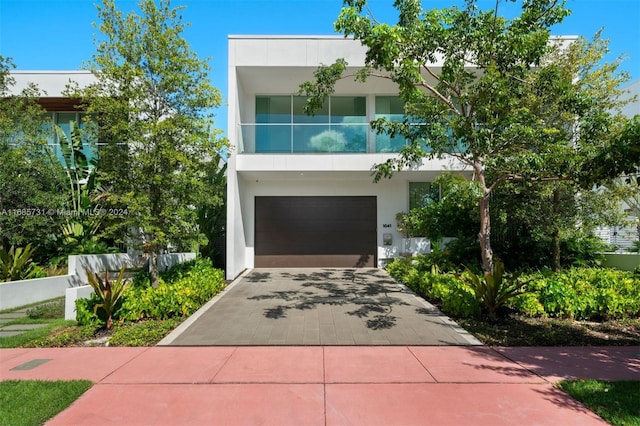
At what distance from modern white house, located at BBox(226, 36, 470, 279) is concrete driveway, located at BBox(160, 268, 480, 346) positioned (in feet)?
12.1

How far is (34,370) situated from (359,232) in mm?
11429

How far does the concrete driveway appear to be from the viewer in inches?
239

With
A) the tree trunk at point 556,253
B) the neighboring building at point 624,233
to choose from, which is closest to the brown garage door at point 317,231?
the tree trunk at point 556,253

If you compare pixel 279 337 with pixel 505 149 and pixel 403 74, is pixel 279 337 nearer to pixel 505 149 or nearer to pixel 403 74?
pixel 403 74

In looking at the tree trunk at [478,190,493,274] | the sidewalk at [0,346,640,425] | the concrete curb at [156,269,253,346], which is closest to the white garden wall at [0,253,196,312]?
the concrete curb at [156,269,253,346]

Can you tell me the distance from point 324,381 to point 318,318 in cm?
286

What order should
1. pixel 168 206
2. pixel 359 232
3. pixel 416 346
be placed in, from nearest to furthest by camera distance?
pixel 416 346 → pixel 168 206 → pixel 359 232

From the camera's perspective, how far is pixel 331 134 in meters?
12.9

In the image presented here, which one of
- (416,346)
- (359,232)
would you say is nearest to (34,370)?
(416,346)

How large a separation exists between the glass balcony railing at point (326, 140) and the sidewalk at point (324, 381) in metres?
8.41

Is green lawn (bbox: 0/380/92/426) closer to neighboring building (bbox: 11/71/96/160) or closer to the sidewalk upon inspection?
the sidewalk

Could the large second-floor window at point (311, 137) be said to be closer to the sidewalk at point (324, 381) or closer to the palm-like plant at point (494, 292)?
the palm-like plant at point (494, 292)

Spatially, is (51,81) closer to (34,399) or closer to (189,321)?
(189,321)

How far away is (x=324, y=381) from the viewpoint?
4.40 m
